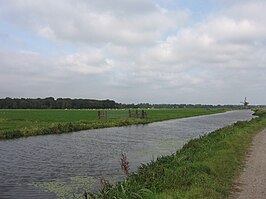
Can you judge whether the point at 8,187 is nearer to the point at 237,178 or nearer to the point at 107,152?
the point at 237,178

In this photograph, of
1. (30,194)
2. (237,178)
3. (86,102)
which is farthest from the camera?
(86,102)

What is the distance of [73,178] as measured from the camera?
52.4ft

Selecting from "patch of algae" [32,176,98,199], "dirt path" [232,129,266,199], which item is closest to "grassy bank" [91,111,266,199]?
"dirt path" [232,129,266,199]

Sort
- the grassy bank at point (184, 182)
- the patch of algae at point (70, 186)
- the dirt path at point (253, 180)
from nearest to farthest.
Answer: the grassy bank at point (184, 182) → the dirt path at point (253, 180) → the patch of algae at point (70, 186)

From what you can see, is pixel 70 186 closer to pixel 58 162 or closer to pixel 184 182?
pixel 184 182

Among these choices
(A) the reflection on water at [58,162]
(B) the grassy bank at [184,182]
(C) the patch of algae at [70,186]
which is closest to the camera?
(B) the grassy bank at [184,182]

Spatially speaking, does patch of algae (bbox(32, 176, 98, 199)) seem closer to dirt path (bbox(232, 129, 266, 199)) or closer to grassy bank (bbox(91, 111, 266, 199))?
grassy bank (bbox(91, 111, 266, 199))

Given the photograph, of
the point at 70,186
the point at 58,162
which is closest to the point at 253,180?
the point at 70,186

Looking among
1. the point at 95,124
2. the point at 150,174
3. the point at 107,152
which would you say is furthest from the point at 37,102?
the point at 150,174

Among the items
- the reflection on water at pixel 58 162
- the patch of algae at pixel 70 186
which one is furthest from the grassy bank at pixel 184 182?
the reflection on water at pixel 58 162

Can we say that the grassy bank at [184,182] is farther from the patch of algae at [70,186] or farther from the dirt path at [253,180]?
the patch of algae at [70,186]

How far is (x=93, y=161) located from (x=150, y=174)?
9.11 meters

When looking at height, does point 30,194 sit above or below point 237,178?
below

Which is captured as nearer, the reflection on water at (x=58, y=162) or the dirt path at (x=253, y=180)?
the dirt path at (x=253, y=180)
